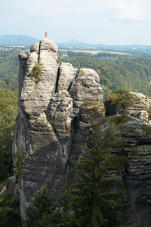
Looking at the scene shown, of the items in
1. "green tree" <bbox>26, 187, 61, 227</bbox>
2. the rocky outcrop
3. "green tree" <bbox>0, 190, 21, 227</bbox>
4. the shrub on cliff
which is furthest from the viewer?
the shrub on cliff

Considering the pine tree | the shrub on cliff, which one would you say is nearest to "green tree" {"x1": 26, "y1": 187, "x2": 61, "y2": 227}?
the pine tree

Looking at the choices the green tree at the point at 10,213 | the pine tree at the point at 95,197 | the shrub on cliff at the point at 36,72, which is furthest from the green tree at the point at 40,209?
the shrub on cliff at the point at 36,72

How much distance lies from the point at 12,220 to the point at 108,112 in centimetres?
2158

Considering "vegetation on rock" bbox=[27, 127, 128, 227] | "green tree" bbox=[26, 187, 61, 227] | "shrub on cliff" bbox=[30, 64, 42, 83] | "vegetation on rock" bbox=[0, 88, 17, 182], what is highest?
"shrub on cliff" bbox=[30, 64, 42, 83]

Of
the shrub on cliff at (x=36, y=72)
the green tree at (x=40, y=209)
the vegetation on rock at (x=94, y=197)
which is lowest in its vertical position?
the green tree at (x=40, y=209)

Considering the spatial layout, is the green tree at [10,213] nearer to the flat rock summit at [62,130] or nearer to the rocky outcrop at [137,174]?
the flat rock summit at [62,130]

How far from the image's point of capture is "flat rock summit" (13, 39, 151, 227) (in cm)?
1793

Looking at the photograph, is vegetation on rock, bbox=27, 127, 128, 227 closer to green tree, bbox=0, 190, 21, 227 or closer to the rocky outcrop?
the rocky outcrop

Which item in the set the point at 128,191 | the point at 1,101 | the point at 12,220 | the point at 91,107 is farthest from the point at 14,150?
the point at 1,101

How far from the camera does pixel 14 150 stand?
1651 inches

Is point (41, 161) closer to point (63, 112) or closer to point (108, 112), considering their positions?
point (63, 112)

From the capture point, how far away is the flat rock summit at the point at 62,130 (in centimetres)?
1793

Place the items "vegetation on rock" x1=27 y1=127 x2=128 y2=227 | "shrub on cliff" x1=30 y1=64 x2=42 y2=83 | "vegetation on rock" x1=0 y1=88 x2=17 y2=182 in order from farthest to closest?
"vegetation on rock" x1=0 y1=88 x2=17 y2=182, "shrub on cliff" x1=30 y1=64 x2=42 y2=83, "vegetation on rock" x1=27 y1=127 x2=128 y2=227

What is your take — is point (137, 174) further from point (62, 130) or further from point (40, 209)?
point (40, 209)
